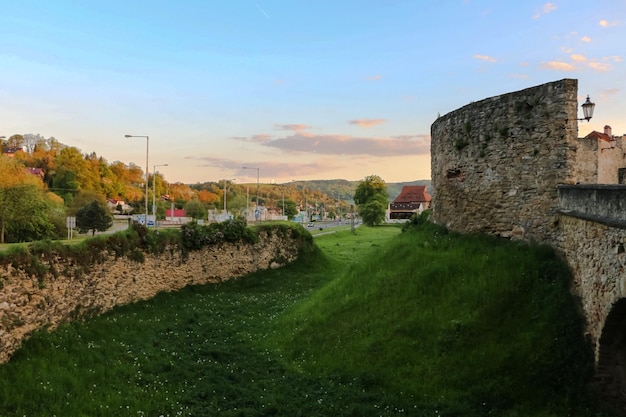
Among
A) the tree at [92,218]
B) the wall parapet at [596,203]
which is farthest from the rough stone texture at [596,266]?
the tree at [92,218]

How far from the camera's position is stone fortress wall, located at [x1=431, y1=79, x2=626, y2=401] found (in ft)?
24.7

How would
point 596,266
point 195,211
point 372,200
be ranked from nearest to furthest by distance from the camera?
point 596,266, point 195,211, point 372,200

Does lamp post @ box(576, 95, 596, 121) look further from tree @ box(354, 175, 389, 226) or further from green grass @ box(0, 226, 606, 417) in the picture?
tree @ box(354, 175, 389, 226)

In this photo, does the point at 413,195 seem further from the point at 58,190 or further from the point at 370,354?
the point at 370,354

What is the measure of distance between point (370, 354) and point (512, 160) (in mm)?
6624

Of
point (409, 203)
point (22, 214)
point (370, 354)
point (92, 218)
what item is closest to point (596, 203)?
point (370, 354)

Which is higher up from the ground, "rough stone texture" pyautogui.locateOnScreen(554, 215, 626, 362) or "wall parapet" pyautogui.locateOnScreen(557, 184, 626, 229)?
"wall parapet" pyautogui.locateOnScreen(557, 184, 626, 229)

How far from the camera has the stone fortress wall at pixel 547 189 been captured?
7.52 m

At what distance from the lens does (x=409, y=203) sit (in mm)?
100250

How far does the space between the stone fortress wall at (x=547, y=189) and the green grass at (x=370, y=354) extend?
0.56m

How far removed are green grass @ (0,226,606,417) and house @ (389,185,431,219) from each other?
3393 inches

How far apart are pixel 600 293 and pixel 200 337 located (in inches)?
424

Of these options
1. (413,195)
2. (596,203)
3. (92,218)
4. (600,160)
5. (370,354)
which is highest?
(413,195)

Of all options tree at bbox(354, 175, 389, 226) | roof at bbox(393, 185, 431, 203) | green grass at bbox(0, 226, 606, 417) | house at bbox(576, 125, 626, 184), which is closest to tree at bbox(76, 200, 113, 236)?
green grass at bbox(0, 226, 606, 417)
